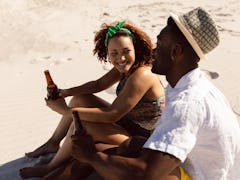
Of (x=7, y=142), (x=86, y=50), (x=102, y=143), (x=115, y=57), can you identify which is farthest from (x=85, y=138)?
(x=86, y=50)

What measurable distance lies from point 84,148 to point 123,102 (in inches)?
34.4

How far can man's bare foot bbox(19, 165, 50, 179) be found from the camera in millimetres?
3998

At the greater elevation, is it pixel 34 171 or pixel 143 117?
pixel 143 117

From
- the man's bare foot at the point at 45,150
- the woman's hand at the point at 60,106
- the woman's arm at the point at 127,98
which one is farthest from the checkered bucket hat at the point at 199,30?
the man's bare foot at the point at 45,150

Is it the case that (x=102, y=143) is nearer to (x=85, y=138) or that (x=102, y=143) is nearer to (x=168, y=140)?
(x=85, y=138)

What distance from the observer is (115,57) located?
149 inches

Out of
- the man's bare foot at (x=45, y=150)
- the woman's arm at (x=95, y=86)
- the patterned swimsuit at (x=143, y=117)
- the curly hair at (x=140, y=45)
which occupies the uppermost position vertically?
the curly hair at (x=140, y=45)

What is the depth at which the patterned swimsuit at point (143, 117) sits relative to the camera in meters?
3.76

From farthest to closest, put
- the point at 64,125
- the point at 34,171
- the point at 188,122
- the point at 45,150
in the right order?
the point at 45,150 < the point at 64,125 < the point at 34,171 < the point at 188,122

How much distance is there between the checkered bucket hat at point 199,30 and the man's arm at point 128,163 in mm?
609

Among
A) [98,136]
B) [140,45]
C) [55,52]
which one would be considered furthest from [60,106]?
[55,52]

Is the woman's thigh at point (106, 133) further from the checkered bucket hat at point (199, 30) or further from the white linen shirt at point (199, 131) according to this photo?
the checkered bucket hat at point (199, 30)

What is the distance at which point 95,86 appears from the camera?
4.40 meters

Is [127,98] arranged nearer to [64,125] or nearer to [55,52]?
[64,125]
